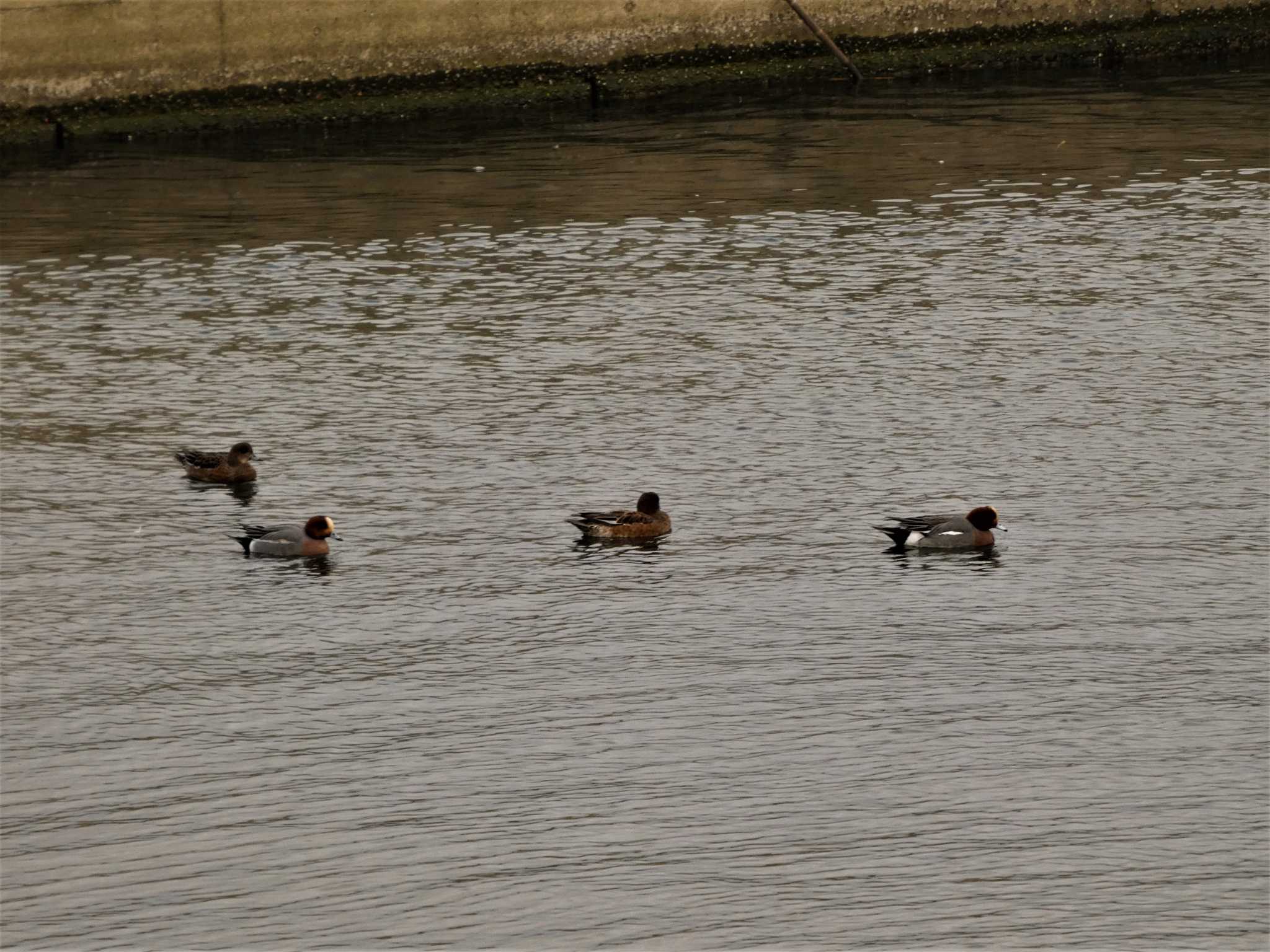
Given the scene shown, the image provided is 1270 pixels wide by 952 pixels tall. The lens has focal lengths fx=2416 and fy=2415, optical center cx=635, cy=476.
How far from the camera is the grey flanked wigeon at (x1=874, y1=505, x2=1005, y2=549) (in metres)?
14.9

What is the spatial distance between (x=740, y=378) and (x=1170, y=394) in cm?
338

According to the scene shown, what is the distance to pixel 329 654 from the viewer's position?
13.5 m

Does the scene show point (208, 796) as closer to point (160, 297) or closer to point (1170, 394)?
point (1170, 394)

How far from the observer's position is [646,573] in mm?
14922

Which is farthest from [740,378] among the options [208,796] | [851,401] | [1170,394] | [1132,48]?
[1132,48]

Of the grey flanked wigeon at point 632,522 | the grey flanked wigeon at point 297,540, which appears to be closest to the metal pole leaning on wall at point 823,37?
the grey flanked wigeon at point 632,522

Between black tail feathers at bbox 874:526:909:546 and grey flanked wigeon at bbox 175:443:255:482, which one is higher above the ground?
grey flanked wigeon at bbox 175:443:255:482

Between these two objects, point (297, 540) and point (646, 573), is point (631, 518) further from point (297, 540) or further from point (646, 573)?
point (297, 540)

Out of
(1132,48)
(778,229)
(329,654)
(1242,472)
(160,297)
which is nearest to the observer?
(329,654)

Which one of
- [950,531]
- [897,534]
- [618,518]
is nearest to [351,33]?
[618,518]

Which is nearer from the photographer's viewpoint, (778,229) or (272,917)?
(272,917)

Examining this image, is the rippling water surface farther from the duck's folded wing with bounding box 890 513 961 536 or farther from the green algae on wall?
the green algae on wall

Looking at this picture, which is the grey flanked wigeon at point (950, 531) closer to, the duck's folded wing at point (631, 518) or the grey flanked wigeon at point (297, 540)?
the duck's folded wing at point (631, 518)

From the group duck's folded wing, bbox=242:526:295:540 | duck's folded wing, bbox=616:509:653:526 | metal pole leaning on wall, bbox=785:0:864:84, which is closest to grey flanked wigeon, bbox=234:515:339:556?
duck's folded wing, bbox=242:526:295:540
